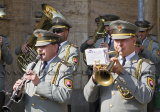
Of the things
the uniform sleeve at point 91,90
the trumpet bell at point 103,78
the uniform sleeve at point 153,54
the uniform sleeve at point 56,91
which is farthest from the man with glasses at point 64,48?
the trumpet bell at point 103,78

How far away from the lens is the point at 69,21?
33.3ft

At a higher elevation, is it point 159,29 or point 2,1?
point 2,1

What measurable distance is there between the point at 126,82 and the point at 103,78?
27cm

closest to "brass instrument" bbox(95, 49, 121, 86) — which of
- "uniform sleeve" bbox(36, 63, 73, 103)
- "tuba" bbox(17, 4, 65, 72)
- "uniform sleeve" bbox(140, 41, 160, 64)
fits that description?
"uniform sleeve" bbox(36, 63, 73, 103)

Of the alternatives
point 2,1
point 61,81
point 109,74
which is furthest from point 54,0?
point 109,74

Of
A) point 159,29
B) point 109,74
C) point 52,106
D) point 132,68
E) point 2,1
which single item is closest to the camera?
point 109,74

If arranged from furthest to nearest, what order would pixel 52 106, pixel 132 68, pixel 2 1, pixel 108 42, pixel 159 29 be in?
1. pixel 159 29
2. pixel 2 1
3. pixel 108 42
4. pixel 52 106
5. pixel 132 68

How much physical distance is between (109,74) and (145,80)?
0.52m

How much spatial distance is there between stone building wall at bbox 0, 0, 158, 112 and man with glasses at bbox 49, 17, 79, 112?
7.31 ft

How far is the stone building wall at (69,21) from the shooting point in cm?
977

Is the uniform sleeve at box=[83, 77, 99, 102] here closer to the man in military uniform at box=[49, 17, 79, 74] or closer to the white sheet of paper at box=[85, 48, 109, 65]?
the white sheet of paper at box=[85, 48, 109, 65]

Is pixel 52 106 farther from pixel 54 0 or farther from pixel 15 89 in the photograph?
pixel 54 0

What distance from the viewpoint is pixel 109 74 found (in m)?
5.07

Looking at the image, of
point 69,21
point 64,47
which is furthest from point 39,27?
point 69,21
